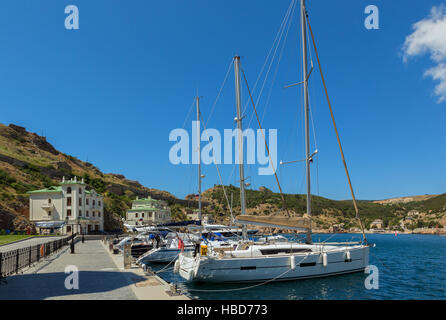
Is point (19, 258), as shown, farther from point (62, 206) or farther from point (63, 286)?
point (62, 206)

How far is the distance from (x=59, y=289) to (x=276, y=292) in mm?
10603

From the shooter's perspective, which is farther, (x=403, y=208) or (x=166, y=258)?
(x=403, y=208)

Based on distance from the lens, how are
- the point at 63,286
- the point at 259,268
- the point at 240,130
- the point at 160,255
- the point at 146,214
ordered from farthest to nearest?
the point at 146,214 → the point at 160,255 → the point at 240,130 → the point at 259,268 → the point at 63,286

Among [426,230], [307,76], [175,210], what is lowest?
[426,230]

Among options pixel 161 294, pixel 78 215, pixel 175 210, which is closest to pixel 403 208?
pixel 175 210

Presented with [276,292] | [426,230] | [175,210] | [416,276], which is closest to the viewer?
[276,292]

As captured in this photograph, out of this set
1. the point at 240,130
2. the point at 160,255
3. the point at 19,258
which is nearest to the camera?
the point at 19,258

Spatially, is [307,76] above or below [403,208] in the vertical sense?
above

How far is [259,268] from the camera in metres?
19.0

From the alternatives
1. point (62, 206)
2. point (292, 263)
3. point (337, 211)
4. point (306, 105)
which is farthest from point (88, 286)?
point (337, 211)

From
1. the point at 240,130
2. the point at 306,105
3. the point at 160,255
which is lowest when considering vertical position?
the point at 160,255

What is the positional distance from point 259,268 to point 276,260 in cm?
113
